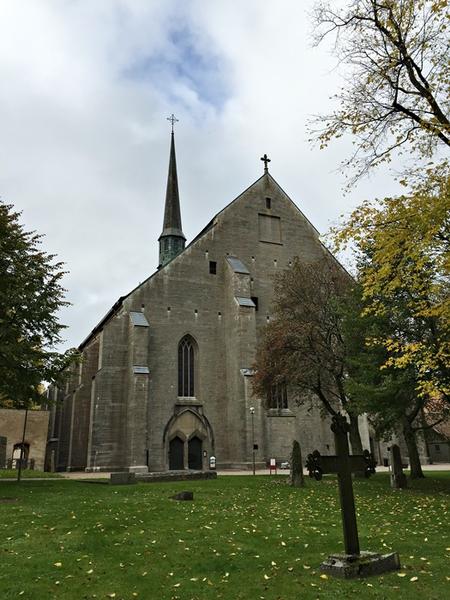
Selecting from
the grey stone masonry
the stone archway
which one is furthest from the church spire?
the stone archway

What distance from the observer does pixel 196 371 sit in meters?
32.8

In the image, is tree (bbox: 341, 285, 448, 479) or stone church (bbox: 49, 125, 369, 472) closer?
tree (bbox: 341, 285, 448, 479)

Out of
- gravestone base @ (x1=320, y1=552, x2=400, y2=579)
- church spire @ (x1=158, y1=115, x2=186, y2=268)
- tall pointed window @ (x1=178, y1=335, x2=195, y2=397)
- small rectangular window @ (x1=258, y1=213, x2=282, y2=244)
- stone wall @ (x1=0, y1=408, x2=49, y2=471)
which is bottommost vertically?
gravestone base @ (x1=320, y1=552, x2=400, y2=579)

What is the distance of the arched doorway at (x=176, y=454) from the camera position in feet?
100

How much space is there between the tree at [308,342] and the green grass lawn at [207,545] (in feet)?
25.8

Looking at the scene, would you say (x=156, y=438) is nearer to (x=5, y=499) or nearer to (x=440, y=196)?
(x=5, y=499)

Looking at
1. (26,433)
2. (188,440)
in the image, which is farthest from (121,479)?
(26,433)

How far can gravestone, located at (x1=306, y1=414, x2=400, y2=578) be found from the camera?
6.61 metres

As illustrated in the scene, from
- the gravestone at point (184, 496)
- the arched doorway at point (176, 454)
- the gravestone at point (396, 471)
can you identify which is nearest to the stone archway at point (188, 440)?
the arched doorway at point (176, 454)

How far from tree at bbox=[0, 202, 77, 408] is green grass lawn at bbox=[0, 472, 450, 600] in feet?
15.3

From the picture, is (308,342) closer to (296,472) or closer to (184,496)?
(296,472)

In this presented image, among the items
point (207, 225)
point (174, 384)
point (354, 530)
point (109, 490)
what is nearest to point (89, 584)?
point (354, 530)

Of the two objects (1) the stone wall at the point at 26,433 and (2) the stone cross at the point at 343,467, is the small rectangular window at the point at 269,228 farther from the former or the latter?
(2) the stone cross at the point at 343,467

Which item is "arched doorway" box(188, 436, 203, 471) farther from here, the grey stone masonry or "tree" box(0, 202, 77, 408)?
"tree" box(0, 202, 77, 408)
